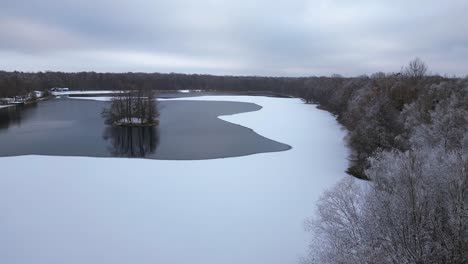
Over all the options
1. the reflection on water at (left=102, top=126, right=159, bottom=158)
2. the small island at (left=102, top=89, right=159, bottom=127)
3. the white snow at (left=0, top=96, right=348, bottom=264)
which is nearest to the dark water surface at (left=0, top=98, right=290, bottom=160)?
the reflection on water at (left=102, top=126, right=159, bottom=158)

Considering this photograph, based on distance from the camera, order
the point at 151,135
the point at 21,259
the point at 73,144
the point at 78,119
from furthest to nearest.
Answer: the point at 78,119 → the point at 151,135 → the point at 73,144 → the point at 21,259

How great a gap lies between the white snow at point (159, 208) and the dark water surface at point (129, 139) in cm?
237

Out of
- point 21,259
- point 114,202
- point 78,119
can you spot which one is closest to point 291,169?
point 114,202

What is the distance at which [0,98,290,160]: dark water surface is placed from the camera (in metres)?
24.6

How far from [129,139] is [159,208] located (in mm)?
17729

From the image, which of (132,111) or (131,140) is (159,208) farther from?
(132,111)

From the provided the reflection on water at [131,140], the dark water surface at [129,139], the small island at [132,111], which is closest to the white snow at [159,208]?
the dark water surface at [129,139]

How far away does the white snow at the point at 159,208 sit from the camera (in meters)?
10.9

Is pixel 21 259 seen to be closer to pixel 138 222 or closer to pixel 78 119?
pixel 138 222

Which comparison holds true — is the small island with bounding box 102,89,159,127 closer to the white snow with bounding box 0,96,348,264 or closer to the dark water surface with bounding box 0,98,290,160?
the dark water surface with bounding box 0,98,290,160

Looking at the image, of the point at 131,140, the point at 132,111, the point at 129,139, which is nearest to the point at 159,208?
the point at 131,140

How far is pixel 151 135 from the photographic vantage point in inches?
1277

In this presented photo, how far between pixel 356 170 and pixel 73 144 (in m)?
20.4

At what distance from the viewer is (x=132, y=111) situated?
132 ft
